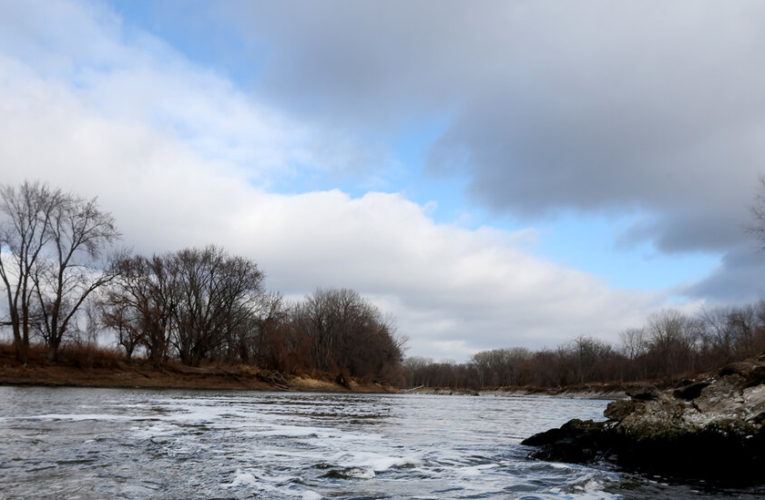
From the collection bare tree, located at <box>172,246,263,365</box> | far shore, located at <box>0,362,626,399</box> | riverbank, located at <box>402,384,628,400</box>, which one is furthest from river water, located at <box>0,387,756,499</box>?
riverbank, located at <box>402,384,628,400</box>

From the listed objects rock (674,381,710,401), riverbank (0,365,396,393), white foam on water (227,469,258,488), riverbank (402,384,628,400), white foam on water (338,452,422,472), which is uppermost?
rock (674,381,710,401)

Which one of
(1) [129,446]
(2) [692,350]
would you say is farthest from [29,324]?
(2) [692,350]

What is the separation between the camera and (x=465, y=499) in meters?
5.82

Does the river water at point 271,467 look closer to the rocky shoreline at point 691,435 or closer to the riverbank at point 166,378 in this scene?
the rocky shoreline at point 691,435

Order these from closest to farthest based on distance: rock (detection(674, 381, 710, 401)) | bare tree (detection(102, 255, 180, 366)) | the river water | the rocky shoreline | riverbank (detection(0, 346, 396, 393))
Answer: the river water < the rocky shoreline < rock (detection(674, 381, 710, 401)) < riverbank (detection(0, 346, 396, 393)) < bare tree (detection(102, 255, 180, 366))

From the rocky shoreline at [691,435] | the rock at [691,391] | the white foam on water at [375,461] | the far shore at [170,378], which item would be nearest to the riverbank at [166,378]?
the far shore at [170,378]

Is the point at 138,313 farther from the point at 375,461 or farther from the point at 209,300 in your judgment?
the point at 375,461

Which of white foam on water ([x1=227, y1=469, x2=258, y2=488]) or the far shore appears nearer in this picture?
white foam on water ([x1=227, y1=469, x2=258, y2=488])

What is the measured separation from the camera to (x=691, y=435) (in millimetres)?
8195

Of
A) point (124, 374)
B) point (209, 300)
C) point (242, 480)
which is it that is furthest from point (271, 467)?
point (209, 300)

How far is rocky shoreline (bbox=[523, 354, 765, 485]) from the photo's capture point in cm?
765

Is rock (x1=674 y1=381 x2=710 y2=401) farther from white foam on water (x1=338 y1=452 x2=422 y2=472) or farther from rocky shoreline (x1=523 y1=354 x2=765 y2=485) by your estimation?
white foam on water (x1=338 y1=452 x2=422 y2=472)

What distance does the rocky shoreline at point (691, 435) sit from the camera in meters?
7.65

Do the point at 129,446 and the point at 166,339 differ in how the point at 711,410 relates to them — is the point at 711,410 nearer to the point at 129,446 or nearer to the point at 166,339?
the point at 129,446
